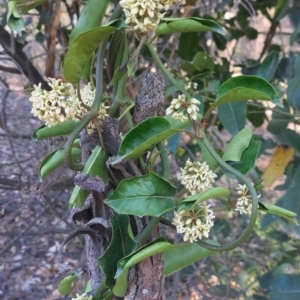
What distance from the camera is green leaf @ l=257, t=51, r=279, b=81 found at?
78 centimetres

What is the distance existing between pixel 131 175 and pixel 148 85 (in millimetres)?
77

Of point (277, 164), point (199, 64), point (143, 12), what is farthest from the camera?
point (277, 164)

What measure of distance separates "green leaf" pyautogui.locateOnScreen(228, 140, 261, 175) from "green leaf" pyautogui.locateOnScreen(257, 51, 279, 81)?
412 mm

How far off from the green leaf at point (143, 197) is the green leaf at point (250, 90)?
80 millimetres

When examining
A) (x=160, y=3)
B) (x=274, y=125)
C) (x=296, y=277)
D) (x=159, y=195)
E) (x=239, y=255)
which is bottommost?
(x=239, y=255)

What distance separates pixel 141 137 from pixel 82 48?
8 cm

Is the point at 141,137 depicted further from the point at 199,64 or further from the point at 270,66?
the point at 270,66

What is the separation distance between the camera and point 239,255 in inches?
59.4

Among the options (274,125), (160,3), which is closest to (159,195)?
(160,3)

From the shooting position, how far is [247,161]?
0.39 m

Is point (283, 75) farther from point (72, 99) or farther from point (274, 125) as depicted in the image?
point (72, 99)

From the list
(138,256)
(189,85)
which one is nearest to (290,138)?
(189,85)

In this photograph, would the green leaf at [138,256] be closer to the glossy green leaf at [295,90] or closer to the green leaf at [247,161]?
the green leaf at [247,161]

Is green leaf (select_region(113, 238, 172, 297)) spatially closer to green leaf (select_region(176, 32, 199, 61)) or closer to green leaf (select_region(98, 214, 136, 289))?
green leaf (select_region(98, 214, 136, 289))
